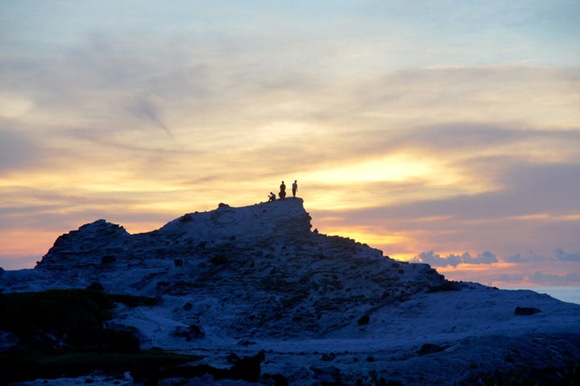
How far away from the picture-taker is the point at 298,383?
125 feet

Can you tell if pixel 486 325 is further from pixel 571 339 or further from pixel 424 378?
pixel 424 378

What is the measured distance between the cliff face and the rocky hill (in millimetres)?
214

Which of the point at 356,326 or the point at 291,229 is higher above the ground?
the point at 291,229

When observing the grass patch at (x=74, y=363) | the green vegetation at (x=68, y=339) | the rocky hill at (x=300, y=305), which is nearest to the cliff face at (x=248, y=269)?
the rocky hill at (x=300, y=305)

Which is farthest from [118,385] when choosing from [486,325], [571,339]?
[486,325]

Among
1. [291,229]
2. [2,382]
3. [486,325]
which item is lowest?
[2,382]

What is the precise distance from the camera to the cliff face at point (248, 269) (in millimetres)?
76375

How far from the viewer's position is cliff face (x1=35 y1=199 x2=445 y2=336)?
76.4 m

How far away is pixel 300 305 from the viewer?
78.1 meters

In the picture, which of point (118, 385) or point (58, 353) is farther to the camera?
point (58, 353)

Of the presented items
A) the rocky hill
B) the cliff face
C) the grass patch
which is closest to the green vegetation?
the grass patch

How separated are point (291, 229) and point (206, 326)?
25.2 metres

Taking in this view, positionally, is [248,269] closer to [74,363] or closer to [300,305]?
[300,305]

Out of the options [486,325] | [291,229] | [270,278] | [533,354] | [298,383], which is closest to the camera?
[298,383]
